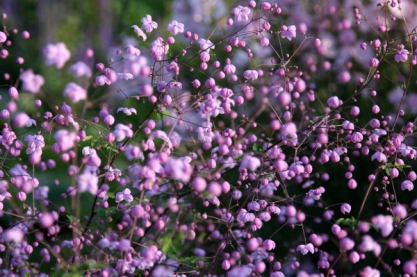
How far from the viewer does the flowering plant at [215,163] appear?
1249 mm

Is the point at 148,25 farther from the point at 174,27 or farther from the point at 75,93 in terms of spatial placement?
the point at 75,93

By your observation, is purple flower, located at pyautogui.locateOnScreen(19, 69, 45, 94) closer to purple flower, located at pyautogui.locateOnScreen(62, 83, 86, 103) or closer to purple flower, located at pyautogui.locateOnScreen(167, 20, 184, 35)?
purple flower, located at pyautogui.locateOnScreen(62, 83, 86, 103)

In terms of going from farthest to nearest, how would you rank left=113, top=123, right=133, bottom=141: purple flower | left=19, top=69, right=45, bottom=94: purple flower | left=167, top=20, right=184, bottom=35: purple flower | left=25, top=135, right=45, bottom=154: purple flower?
left=167, top=20, right=184, bottom=35: purple flower → left=25, top=135, right=45, bottom=154: purple flower → left=113, top=123, right=133, bottom=141: purple flower → left=19, top=69, right=45, bottom=94: purple flower

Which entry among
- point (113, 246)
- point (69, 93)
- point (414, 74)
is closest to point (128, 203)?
point (113, 246)

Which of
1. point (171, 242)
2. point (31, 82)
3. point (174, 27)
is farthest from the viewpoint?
point (174, 27)

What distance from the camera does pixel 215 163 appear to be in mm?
1554

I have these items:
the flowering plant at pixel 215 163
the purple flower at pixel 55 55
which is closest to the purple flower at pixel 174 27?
the flowering plant at pixel 215 163

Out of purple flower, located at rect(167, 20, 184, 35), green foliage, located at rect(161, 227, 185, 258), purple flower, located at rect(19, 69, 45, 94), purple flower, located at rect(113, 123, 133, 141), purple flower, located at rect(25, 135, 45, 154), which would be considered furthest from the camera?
purple flower, located at rect(167, 20, 184, 35)

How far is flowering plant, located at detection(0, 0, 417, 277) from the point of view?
1249 mm

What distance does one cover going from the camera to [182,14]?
5281 mm

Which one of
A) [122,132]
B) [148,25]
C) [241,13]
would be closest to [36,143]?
[122,132]

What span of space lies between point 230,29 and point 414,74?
140cm

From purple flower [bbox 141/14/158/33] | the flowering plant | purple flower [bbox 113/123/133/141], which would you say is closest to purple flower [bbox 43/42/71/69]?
the flowering plant

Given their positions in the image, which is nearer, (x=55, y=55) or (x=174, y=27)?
(x=55, y=55)
